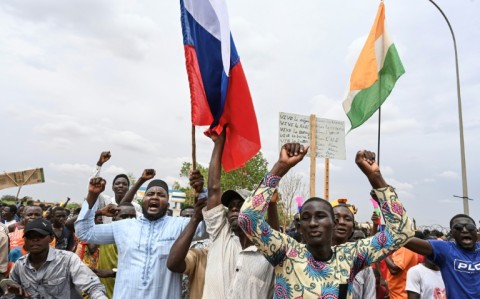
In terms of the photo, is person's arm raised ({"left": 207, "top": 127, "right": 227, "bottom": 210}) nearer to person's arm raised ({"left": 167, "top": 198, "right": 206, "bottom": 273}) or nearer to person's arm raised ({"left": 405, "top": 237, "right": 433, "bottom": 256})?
person's arm raised ({"left": 167, "top": 198, "right": 206, "bottom": 273})

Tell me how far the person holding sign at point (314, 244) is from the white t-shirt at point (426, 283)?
2.74m

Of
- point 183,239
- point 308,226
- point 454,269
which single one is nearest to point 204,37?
point 183,239

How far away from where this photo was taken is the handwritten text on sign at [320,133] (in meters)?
7.39

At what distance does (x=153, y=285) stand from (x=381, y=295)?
3789 millimetres

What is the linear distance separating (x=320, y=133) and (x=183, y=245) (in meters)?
4.78

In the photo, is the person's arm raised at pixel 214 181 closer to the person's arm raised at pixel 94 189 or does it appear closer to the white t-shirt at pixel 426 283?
the person's arm raised at pixel 94 189

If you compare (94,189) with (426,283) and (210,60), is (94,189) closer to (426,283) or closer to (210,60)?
(210,60)

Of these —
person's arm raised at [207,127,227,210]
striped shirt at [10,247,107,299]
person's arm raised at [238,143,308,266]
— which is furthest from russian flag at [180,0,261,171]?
striped shirt at [10,247,107,299]

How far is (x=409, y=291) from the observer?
4965 mm

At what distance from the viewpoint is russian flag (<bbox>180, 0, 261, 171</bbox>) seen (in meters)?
Answer: 3.65

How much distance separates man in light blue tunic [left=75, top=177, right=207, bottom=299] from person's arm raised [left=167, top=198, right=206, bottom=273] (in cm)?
18

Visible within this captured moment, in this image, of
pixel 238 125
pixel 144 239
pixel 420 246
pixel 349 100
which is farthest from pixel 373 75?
pixel 144 239

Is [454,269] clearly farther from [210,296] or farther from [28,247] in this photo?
[28,247]

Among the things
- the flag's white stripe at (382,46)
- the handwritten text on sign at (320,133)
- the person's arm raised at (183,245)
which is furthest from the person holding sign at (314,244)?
the handwritten text on sign at (320,133)
